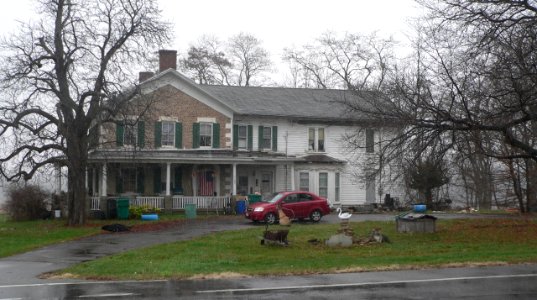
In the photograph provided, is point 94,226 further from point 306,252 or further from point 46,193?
point 306,252

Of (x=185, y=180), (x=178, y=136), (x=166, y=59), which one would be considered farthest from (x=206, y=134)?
(x=166, y=59)

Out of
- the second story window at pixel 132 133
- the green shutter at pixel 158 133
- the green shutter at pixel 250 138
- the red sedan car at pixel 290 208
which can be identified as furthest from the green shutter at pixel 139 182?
the red sedan car at pixel 290 208

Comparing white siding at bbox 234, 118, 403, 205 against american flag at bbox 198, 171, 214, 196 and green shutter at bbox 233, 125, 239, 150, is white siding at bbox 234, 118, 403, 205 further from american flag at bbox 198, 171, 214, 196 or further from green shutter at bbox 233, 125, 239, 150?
american flag at bbox 198, 171, 214, 196

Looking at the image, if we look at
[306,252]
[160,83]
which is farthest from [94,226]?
[306,252]

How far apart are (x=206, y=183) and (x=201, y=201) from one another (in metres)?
2.82

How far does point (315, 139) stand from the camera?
41.8 m

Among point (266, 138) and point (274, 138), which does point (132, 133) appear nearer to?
point (266, 138)

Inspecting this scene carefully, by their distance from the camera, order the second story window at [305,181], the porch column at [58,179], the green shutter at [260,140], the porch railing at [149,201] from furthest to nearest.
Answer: the second story window at [305,181], the green shutter at [260,140], the porch railing at [149,201], the porch column at [58,179]

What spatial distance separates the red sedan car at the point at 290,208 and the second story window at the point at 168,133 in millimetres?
9452

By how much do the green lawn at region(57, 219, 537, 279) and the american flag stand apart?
14349mm

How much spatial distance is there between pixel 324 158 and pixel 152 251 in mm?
22418

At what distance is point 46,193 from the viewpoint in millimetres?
37031

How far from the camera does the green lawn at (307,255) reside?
52.0 ft

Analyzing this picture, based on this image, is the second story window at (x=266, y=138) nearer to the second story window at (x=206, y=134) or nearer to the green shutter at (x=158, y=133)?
the second story window at (x=206, y=134)
